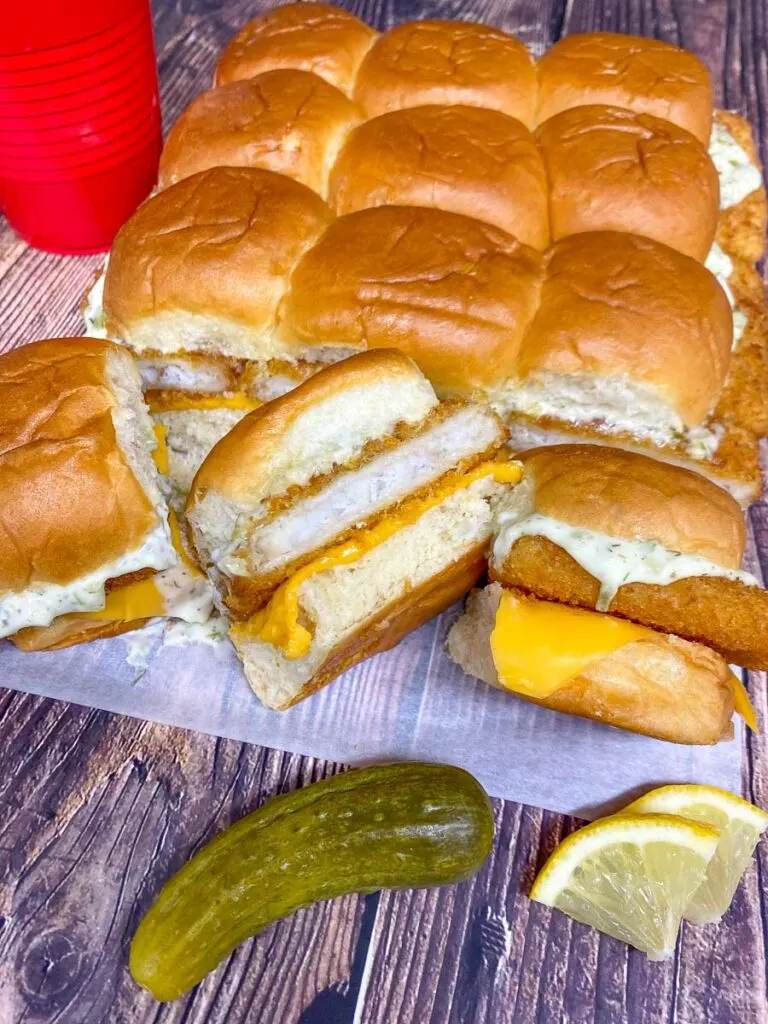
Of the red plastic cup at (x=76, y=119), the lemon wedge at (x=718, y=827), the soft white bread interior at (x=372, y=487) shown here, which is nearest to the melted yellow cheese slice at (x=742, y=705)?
the lemon wedge at (x=718, y=827)

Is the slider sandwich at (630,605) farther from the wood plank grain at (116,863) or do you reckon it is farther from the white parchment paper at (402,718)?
the wood plank grain at (116,863)

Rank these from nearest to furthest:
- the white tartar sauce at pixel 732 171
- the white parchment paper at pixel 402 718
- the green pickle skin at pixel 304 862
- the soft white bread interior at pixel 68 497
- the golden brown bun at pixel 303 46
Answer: the green pickle skin at pixel 304 862 → the soft white bread interior at pixel 68 497 → the white parchment paper at pixel 402 718 → the golden brown bun at pixel 303 46 → the white tartar sauce at pixel 732 171

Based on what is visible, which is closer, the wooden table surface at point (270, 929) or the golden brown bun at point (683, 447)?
the wooden table surface at point (270, 929)

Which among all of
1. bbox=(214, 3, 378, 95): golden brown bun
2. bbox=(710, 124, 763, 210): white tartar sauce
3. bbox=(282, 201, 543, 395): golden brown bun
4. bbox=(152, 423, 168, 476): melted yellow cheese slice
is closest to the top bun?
bbox=(282, 201, 543, 395): golden brown bun

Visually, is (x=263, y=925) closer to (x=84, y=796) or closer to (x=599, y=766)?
(x=84, y=796)

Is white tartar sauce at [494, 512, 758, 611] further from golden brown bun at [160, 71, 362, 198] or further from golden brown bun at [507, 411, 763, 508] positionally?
golden brown bun at [160, 71, 362, 198]

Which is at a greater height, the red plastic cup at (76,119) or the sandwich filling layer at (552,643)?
the red plastic cup at (76,119)

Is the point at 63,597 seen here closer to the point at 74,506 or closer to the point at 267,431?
the point at 74,506

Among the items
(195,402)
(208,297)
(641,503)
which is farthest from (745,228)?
(195,402)
